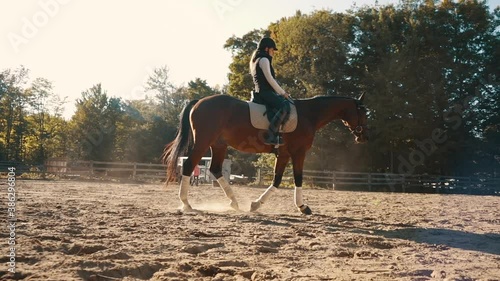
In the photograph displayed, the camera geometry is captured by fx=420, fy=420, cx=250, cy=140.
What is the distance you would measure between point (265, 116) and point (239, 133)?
0.56m

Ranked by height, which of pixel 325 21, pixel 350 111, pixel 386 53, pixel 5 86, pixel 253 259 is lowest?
pixel 253 259

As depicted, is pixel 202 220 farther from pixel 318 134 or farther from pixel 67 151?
pixel 67 151

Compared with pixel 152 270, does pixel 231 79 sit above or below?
above

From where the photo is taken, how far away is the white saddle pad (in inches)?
296

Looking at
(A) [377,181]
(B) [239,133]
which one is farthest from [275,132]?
(A) [377,181]

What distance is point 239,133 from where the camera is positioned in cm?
760

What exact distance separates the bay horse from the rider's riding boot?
0.16m

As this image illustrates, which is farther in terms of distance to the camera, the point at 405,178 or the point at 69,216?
the point at 405,178

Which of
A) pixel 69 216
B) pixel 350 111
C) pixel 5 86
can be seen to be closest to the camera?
pixel 69 216

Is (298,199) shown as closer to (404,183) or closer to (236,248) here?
(236,248)

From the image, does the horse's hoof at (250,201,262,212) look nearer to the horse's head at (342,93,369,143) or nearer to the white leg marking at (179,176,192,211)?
the white leg marking at (179,176,192,211)

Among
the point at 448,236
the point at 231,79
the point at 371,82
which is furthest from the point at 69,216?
the point at 231,79

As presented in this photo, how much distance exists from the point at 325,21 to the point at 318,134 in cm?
839

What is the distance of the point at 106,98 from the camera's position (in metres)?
42.6
